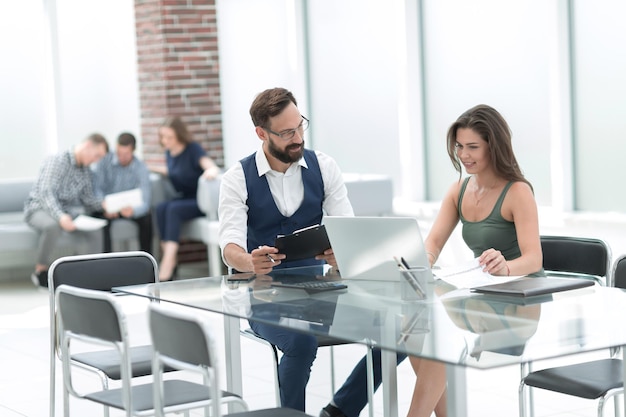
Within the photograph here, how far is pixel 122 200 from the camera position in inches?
341

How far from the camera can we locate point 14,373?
5762mm

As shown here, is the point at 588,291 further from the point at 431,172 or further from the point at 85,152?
the point at 85,152

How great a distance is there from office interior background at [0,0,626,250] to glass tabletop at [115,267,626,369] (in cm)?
352

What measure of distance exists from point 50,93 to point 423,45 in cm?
355

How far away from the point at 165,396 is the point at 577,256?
1622 mm

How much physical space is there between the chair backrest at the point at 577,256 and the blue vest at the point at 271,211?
2.83ft

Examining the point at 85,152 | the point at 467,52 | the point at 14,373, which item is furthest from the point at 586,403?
the point at 85,152

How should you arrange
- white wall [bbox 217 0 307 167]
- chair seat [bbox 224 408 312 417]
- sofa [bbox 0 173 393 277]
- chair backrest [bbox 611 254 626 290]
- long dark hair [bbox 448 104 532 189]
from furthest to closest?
white wall [bbox 217 0 307 167] → sofa [bbox 0 173 393 277] → long dark hair [bbox 448 104 532 189] → chair backrest [bbox 611 254 626 290] → chair seat [bbox 224 408 312 417]

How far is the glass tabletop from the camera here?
101 inches

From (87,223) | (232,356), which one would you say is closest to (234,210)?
(232,356)

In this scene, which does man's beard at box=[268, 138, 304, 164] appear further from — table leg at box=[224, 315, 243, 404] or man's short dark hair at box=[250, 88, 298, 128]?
table leg at box=[224, 315, 243, 404]

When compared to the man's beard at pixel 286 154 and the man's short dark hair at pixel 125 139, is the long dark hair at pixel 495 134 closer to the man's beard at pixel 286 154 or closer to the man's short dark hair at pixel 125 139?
the man's beard at pixel 286 154

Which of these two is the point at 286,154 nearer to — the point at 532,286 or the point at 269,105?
the point at 269,105

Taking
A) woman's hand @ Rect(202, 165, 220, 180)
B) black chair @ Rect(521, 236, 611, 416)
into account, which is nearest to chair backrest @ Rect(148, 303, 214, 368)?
black chair @ Rect(521, 236, 611, 416)
